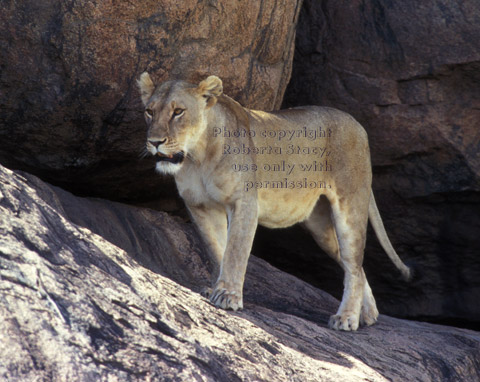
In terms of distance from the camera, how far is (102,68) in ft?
16.4

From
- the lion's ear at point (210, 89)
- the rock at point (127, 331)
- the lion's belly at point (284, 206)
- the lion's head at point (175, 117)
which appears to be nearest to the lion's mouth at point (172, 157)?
the lion's head at point (175, 117)

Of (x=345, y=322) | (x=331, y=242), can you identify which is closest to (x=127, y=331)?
(x=345, y=322)

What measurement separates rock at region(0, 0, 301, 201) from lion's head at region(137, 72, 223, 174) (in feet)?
1.42

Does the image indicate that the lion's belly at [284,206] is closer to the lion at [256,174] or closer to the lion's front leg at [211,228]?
the lion at [256,174]

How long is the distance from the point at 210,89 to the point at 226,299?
4.44ft

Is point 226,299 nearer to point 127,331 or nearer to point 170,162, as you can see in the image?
point 170,162

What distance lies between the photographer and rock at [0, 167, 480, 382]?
102 inches

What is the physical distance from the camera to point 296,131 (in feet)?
17.4

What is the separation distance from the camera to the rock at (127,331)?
259cm

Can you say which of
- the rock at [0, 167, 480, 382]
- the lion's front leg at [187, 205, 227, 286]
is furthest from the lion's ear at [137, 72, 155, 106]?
the rock at [0, 167, 480, 382]

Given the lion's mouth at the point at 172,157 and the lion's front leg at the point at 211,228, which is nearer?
the lion's mouth at the point at 172,157

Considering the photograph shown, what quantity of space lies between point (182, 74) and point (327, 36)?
6.38 ft

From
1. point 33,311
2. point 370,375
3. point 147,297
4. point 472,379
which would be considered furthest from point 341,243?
point 33,311

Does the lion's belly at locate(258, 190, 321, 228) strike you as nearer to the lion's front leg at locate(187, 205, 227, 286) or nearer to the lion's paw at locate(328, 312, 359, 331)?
the lion's front leg at locate(187, 205, 227, 286)
